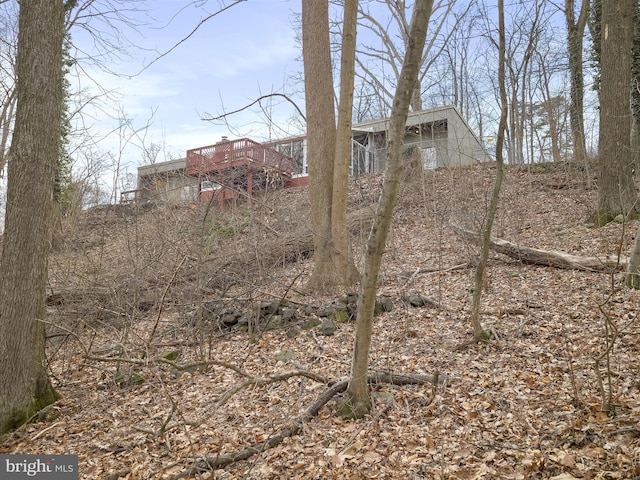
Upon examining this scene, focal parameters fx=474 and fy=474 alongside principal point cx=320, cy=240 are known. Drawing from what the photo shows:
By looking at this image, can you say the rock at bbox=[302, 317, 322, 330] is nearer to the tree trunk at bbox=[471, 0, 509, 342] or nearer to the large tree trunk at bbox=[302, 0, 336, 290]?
the large tree trunk at bbox=[302, 0, 336, 290]

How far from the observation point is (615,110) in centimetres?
892

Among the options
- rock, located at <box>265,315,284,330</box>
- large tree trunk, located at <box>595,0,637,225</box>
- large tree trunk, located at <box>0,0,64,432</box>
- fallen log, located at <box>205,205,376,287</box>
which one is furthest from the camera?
large tree trunk, located at <box>595,0,637,225</box>

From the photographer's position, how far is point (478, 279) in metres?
4.96

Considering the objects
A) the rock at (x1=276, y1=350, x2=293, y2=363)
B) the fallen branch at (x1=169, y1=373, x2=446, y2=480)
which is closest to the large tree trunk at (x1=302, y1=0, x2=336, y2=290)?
the rock at (x1=276, y1=350, x2=293, y2=363)

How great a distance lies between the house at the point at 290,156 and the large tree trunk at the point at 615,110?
465 cm

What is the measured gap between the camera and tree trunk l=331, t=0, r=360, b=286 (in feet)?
25.2

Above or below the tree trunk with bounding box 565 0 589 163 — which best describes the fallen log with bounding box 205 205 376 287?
below

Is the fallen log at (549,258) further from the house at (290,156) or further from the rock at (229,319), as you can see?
the house at (290,156)

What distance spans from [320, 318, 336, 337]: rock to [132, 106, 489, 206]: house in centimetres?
753

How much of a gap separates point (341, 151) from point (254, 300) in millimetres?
2839

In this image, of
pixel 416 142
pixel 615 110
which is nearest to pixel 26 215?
pixel 615 110

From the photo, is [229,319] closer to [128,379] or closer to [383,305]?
[128,379]

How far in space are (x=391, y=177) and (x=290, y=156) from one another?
1432cm

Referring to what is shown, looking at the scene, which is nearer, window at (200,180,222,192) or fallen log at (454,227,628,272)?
fallen log at (454,227,628,272)
